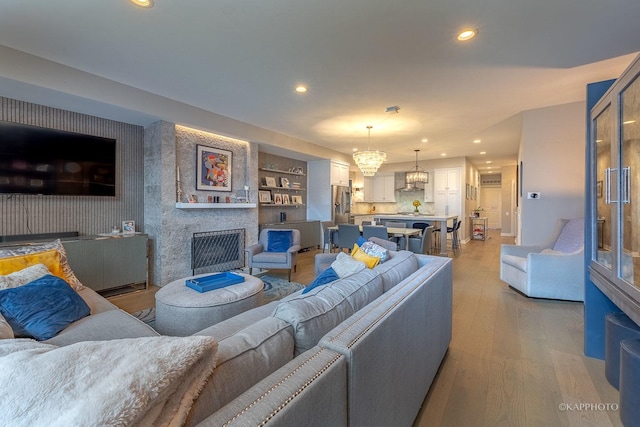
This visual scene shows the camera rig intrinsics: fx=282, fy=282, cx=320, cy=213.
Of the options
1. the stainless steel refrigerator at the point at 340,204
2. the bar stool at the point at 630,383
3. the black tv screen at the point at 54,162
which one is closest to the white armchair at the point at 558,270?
the bar stool at the point at 630,383

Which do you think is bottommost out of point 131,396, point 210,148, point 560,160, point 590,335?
point 590,335

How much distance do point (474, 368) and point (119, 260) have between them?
4112 mm

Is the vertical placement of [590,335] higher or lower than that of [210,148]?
lower

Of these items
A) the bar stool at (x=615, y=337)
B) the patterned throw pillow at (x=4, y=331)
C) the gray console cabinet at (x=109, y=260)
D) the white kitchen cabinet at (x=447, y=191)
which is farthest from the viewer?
the white kitchen cabinet at (x=447, y=191)

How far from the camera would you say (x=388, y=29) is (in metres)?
2.37

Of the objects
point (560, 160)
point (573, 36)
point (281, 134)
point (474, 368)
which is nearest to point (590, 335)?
point (474, 368)

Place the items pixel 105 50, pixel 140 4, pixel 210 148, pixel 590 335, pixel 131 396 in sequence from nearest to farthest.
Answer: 1. pixel 131 396
2. pixel 140 4
3. pixel 590 335
4. pixel 105 50
5. pixel 210 148

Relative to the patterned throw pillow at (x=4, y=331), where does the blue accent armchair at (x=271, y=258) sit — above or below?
below

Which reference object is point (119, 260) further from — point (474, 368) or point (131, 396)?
point (474, 368)

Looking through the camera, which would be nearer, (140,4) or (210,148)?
(140,4)

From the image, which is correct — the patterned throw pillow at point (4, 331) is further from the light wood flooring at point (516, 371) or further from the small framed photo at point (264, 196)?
the small framed photo at point (264, 196)

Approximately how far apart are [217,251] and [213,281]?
7.44 ft

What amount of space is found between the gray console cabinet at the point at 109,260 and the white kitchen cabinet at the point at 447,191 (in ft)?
26.0

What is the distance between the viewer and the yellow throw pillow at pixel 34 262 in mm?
2061
